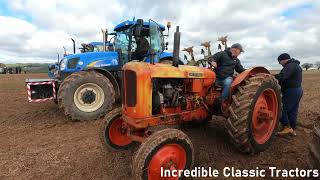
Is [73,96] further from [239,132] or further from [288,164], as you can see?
[288,164]

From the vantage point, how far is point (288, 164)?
196 inches

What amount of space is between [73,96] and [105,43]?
240 centimetres

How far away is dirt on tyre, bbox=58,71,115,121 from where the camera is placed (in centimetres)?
800

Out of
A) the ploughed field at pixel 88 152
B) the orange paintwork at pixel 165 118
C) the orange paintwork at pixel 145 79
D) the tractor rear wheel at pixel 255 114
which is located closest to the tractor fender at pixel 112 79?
the ploughed field at pixel 88 152

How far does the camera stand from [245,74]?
5.50 metres

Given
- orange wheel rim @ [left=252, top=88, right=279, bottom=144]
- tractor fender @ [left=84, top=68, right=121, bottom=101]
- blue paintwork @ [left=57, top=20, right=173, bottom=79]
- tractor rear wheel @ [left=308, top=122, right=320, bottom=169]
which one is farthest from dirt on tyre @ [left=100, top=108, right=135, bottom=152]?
blue paintwork @ [left=57, top=20, right=173, bottom=79]

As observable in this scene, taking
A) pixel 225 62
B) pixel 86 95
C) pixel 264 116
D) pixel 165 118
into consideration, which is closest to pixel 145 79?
pixel 165 118

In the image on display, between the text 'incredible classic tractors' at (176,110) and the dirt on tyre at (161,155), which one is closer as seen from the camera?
the dirt on tyre at (161,155)

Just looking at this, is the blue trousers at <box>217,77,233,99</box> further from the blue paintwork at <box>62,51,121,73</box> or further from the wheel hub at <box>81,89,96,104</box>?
the blue paintwork at <box>62,51,121,73</box>

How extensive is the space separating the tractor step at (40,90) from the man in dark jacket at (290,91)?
569 centimetres

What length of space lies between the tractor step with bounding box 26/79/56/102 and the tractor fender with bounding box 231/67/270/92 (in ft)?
17.0

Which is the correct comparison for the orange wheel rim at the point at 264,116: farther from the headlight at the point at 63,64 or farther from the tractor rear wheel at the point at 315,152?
the headlight at the point at 63,64

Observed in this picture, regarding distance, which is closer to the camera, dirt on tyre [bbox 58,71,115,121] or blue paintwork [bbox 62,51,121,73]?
dirt on tyre [bbox 58,71,115,121]

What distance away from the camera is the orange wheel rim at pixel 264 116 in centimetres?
543
